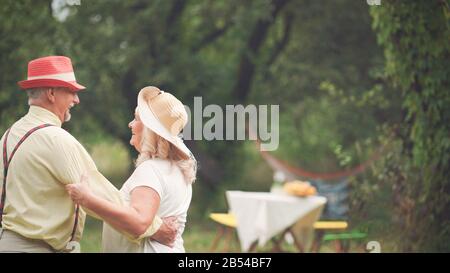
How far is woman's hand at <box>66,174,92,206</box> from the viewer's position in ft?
8.66

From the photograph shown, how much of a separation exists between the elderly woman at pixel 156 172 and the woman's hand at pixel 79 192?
0.05m

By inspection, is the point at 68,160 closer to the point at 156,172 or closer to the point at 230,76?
the point at 156,172

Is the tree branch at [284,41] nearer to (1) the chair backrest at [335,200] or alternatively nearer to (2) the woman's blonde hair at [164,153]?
(1) the chair backrest at [335,200]

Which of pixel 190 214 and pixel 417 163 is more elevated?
pixel 417 163

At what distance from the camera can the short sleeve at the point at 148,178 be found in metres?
2.77

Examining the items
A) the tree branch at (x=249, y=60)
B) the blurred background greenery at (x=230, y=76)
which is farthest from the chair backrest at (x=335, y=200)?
the tree branch at (x=249, y=60)

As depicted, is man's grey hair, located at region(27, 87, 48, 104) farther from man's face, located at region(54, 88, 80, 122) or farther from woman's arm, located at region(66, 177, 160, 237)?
woman's arm, located at region(66, 177, 160, 237)

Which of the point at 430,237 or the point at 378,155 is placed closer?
the point at 430,237

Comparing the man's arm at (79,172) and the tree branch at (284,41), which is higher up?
the tree branch at (284,41)

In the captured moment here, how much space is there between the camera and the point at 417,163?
21.2 feet
